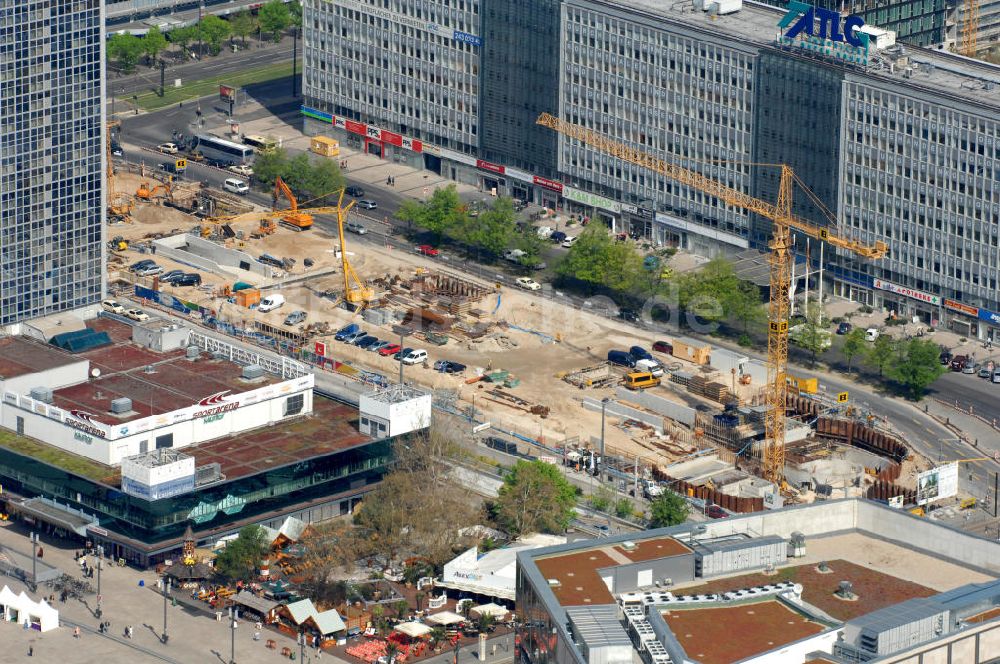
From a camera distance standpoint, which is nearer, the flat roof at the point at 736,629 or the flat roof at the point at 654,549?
the flat roof at the point at 736,629

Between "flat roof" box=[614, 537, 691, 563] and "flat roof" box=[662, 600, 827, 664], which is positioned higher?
"flat roof" box=[662, 600, 827, 664]

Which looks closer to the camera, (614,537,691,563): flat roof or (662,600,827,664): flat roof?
(662,600,827,664): flat roof

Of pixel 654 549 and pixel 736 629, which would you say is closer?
pixel 736 629

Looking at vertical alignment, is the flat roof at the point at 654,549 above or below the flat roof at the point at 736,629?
below

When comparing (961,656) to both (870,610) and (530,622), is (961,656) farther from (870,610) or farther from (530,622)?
(530,622)
